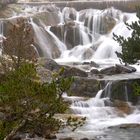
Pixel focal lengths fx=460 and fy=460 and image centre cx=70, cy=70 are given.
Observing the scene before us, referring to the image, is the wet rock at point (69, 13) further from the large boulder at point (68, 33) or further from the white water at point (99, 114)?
the white water at point (99, 114)

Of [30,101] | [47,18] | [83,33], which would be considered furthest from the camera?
[47,18]

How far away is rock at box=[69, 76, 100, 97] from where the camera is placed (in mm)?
31656

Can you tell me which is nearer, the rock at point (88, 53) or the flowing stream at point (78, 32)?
the flowing stream at point (78, 32)

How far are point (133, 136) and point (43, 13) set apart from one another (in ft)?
112

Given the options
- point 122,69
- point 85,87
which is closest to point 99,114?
point 85,87

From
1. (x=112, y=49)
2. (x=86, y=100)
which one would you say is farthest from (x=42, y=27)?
(x=86, y=100)

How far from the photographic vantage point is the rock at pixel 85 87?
3166cm

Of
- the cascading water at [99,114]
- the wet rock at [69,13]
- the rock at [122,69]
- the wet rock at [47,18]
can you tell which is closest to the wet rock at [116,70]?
the rock at [122,69]

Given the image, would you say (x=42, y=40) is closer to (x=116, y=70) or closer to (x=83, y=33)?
(x=83, y=33)

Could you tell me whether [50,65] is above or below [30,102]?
below

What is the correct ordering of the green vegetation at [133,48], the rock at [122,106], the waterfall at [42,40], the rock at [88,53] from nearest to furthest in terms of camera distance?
1. the green vegetation at [133,48]
2. the rock at [122,106]
3. the waterfall at [42,40]
4. the rock at [88,53]

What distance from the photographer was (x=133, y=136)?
72.3 ft

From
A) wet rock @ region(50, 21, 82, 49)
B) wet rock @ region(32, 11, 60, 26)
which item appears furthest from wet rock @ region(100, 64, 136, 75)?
wet rock @ region(32, 11, 60, 26)

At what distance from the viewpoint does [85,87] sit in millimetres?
32062
